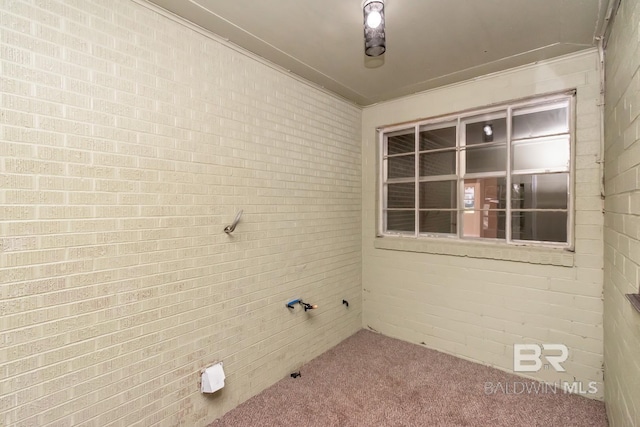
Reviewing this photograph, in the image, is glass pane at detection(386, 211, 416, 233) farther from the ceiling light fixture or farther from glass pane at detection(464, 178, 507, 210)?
the ceiling light fixture

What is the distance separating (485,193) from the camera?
2854mm

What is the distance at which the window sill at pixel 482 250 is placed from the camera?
241cm

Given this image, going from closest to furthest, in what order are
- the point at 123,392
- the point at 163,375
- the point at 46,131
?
the point at 46,131 < the point at 123,392 < the point at 163,375

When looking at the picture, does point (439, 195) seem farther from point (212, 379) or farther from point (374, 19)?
point (212, 379)

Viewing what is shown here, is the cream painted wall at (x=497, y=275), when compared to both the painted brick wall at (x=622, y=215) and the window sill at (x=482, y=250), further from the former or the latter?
the painted brick wall at (x=622, y=215)

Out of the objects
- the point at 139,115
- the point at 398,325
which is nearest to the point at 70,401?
the point at 139,115

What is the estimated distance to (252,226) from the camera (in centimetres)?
236

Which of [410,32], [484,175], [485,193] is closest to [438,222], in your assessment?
[485,193]

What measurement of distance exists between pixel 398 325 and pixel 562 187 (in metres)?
2.03

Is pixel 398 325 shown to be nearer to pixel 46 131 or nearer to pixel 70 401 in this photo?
pixel 70 401

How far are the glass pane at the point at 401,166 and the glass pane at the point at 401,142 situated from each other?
85mm

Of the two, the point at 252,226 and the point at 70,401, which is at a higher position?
the point at 252,226

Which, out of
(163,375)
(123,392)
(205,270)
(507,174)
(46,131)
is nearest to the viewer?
(46,131)

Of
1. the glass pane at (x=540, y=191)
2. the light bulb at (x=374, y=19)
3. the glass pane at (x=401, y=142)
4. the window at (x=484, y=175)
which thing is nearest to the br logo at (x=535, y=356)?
the window at (x=484, y=175)
